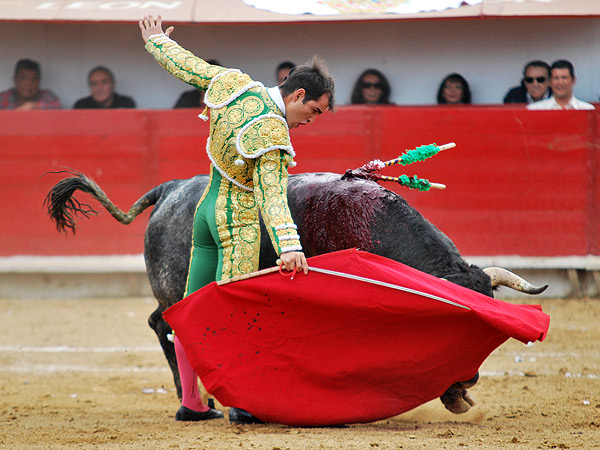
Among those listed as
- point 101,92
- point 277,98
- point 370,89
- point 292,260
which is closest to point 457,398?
point 292,260

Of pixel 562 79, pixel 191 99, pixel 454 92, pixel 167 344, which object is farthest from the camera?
pixel 191 99

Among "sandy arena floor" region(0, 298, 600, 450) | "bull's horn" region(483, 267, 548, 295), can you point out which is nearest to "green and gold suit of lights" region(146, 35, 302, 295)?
"sandy arena floor" region(0, 298, 600, 450)

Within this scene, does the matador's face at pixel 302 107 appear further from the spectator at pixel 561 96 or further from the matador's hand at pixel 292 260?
the spectator at pixel 561 96

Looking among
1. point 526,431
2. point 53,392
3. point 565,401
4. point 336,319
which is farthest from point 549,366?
point 53,392

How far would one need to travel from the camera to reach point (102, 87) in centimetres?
646

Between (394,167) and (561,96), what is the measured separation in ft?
4.42

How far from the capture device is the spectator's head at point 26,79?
6.50 m

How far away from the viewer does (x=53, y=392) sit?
3.65 metres

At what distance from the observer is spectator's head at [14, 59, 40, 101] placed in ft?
21.3

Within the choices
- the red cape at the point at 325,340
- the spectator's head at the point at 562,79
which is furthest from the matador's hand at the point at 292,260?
the spectator's head at the point at 562,79

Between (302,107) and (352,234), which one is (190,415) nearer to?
(352,234)

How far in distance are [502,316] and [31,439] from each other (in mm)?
1585

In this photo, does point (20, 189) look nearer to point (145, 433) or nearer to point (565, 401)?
point (145, 433)

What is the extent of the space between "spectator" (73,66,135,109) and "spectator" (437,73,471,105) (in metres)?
2.63
